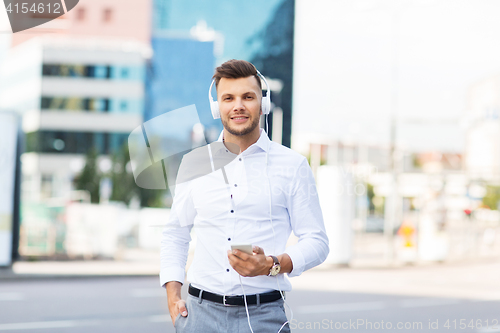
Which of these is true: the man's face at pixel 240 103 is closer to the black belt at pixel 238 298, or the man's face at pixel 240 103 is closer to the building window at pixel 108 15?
the black belt at pixel 238 298

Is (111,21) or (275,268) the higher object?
(111,21)

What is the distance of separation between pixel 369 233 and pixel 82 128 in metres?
22.9

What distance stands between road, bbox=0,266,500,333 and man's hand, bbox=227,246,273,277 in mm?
5040

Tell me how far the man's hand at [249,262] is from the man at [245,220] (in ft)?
0.48

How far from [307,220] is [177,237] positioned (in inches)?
23.4

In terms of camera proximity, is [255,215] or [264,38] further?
[264,38]

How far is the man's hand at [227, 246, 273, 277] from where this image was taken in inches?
71.9

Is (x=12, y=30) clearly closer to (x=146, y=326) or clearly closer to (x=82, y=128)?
(x=146, y=326)

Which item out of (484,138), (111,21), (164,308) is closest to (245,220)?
(164,308)

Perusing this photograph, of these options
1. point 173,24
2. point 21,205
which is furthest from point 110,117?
point 173,24

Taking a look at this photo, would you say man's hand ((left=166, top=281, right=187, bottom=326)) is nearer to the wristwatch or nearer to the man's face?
the wristwatch

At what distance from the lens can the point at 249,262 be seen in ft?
6.05

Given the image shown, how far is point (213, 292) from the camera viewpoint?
6.97 feet

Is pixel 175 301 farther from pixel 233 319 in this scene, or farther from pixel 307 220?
pixel 307 220
